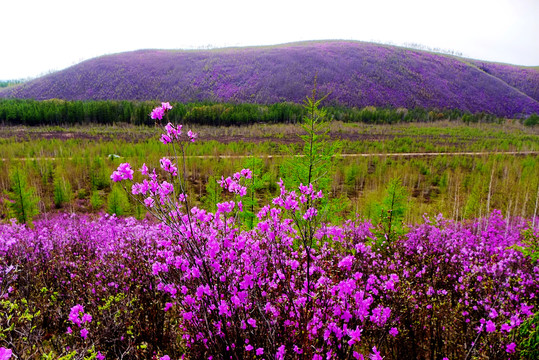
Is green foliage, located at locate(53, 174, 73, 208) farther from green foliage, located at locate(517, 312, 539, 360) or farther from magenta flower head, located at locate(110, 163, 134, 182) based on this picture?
green foliage, located at locate(517, 312, 539, 360)

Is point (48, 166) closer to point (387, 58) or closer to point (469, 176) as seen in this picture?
point (469, 176)

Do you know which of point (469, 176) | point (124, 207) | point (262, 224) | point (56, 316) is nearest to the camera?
point (262, 224)

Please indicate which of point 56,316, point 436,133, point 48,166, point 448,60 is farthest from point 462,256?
point 448,60

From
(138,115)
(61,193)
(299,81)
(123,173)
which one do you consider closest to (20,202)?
(61,193)

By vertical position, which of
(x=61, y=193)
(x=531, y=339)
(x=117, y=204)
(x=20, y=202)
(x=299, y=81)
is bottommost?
(x=61, y=193)

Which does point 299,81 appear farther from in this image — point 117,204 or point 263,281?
point 263,281

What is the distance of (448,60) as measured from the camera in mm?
73250

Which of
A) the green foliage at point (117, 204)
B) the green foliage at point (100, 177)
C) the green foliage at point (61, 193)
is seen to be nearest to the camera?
the green foliage at point (117, 204)

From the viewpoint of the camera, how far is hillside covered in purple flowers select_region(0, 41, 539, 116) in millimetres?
56156

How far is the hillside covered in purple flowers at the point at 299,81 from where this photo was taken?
56.2 metres

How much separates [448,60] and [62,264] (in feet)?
293

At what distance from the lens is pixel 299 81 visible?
5906cm

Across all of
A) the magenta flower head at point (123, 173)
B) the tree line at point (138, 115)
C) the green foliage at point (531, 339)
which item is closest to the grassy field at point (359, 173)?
the green foliage at point (531, 339)

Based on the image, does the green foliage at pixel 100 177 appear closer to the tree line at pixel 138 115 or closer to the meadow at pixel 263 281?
the meadow at pixel 263 281
